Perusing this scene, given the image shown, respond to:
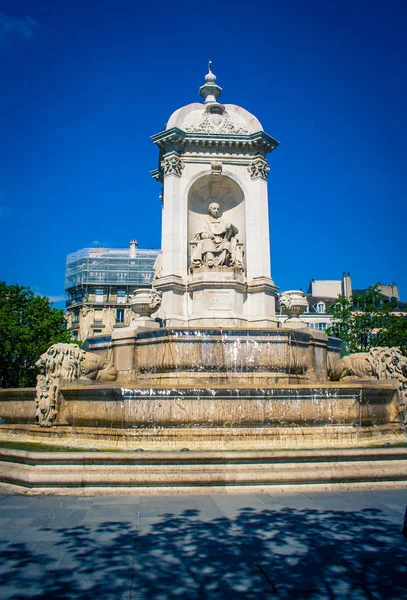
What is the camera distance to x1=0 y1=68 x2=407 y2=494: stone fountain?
1098 cm

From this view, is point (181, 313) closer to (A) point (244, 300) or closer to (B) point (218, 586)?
(A) point (244, 300)

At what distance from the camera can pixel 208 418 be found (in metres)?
11.0

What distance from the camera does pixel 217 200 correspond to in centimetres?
2212

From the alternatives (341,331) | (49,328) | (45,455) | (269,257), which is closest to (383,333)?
(341,331)

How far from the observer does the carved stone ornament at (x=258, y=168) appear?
21.1m

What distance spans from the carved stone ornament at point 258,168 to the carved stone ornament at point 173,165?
2935 millimetres

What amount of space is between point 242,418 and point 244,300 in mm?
9076

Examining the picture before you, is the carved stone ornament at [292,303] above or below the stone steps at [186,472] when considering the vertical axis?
above

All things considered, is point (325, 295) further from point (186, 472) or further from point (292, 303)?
point (186, 472)

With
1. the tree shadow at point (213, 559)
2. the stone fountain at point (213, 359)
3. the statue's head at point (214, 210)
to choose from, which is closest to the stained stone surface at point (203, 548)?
the tree shadow at point (213, 559)

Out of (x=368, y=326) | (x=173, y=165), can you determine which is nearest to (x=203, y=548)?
(x=173, y=165)

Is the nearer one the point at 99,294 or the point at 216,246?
the point at 216,246

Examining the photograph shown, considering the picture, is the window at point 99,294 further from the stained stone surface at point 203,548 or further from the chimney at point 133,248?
the stained stone surface at point 203,548

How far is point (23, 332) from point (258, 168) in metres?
31.4
